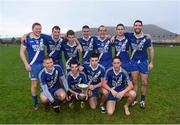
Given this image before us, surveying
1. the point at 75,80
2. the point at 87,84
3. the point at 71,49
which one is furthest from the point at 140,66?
the point at 71,49

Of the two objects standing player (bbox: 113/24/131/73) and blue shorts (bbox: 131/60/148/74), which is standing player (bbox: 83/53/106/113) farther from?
blue shorts (bbox: 131/60/148/74)

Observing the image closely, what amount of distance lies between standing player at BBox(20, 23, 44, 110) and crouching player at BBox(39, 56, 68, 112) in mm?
293

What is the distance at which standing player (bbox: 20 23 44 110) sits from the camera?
787cm

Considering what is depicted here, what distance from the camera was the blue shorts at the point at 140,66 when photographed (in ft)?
26.8

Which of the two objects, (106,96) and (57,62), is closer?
(106,96)

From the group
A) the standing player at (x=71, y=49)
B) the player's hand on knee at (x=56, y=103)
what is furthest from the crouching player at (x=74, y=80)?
the standing player at (x=71, y=49)

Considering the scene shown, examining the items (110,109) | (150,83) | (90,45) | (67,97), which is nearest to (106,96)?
(110,109)

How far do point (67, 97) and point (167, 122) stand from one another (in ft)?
7.62

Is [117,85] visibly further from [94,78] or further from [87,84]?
[87,84]

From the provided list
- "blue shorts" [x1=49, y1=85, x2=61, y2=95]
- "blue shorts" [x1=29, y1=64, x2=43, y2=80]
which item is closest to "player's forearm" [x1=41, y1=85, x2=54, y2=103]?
"blue shorts" [x1=49, y1=85, x2=61, y2=95]

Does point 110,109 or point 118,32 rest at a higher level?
point 118,32

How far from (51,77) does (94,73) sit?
105 cm

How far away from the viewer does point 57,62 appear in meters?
8.65

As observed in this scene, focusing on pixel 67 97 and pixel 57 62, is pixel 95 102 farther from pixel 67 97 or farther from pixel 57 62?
pixel 57 62
